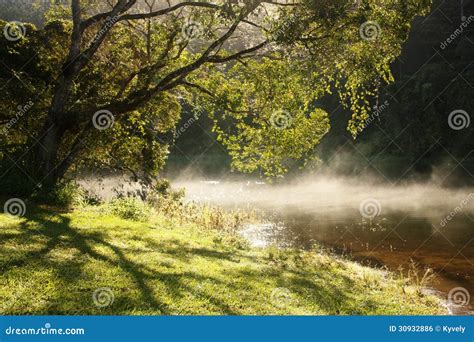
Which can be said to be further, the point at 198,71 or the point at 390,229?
the point at 390,229

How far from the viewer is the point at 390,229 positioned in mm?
22703

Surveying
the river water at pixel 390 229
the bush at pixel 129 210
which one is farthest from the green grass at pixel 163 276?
the river water at pixel 390 229

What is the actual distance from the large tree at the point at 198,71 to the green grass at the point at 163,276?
185 inches

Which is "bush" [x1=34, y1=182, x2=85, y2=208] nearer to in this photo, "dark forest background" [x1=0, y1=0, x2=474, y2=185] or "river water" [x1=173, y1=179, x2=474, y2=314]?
"river water" [x1=173, y1=179, x2=474, y2=314]

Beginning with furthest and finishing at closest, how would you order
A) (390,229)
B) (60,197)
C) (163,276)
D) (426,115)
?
1. (426,115)
2. (390,229)
3. (60,197)
4. (163,276)

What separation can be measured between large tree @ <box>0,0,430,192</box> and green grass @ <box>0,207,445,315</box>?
469cm

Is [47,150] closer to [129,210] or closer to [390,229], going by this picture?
[129,210]

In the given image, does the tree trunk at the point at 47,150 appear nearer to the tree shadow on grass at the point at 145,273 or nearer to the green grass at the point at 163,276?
the green grass at the point at 163,276

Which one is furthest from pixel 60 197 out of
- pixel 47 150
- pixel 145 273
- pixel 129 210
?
pixel 145 273

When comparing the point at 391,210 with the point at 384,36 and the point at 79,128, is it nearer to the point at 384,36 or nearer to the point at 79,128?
the point at 384,36

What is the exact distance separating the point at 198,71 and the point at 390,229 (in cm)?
1299

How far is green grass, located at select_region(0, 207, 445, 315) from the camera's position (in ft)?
27.4

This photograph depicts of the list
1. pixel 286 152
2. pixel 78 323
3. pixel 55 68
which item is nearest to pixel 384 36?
pixel 286 152

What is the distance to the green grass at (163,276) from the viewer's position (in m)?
8.35
